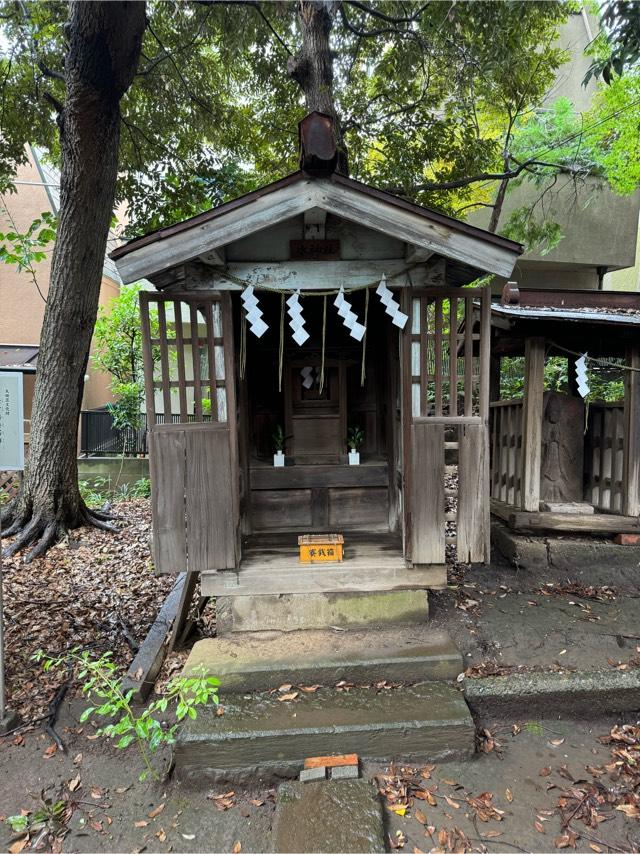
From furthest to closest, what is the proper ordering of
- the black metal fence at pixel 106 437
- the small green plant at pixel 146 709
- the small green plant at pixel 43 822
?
1. the black metal fence at pixel 106 437
2. the small green plant at pixel 146 709
3. the small green plant at pixel 43 822

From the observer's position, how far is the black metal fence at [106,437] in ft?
47.4

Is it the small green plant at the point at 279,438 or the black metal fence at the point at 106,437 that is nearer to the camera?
the small green plant at the point at 279,438

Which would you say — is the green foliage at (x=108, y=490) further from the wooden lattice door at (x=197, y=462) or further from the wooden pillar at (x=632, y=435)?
the wooden pillar at (x=632, y=435)

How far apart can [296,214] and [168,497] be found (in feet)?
8.93

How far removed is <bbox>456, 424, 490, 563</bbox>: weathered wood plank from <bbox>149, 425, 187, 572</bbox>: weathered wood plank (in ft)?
8.46

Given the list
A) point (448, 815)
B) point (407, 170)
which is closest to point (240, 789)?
point (448, 815)

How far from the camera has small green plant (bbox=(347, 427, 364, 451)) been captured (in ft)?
19.6

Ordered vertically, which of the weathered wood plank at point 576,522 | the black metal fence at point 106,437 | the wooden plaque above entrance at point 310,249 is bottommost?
the weathered wood plank at point 576,522

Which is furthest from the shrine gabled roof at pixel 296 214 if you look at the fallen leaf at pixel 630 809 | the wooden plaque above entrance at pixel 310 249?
the fallen leaf at pixel 630 809

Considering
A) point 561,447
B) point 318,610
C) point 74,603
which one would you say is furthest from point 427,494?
point 74,603

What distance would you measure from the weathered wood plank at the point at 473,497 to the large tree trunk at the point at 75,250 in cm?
631

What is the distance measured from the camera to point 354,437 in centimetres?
602

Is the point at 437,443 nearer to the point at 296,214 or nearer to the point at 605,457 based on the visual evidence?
the point at 296,214

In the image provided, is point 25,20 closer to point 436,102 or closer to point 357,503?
point 436,102
